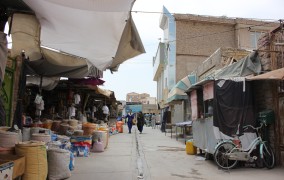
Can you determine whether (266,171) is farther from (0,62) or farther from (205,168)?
(0,62)

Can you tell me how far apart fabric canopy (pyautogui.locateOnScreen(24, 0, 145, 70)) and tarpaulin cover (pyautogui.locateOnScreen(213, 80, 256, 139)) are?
3888mm

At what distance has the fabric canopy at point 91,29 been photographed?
4.15 metres

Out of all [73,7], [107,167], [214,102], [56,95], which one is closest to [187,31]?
[56,95]

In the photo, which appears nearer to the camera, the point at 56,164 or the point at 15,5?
the point at 15,5

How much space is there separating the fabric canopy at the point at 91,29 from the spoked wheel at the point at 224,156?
414cm

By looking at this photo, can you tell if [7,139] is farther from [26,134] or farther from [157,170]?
[157,170]

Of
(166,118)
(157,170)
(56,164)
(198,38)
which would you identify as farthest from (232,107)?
(198,38)

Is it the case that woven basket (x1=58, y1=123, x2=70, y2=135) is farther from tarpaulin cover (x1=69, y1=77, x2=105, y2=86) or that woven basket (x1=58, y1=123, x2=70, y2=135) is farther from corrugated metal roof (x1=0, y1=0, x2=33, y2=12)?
corrugated metal roof (x1=0, y1=0, x2=33, y2=12)

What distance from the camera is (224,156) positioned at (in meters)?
8.24

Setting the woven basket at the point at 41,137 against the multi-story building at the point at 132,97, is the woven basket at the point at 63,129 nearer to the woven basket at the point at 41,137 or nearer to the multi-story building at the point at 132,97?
the woven basket at the point at 41,137

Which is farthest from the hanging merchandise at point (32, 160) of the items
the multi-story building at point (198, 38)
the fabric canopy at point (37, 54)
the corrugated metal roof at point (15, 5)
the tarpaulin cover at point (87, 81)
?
the multi-story building at point (198, 38)

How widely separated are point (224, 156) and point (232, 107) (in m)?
1.53

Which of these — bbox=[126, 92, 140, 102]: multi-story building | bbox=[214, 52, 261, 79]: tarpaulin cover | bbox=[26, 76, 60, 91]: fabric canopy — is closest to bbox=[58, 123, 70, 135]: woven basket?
bbox=[26, 76, 60, 91]: fabric canopy

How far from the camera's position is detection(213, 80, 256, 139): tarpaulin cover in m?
8.78
